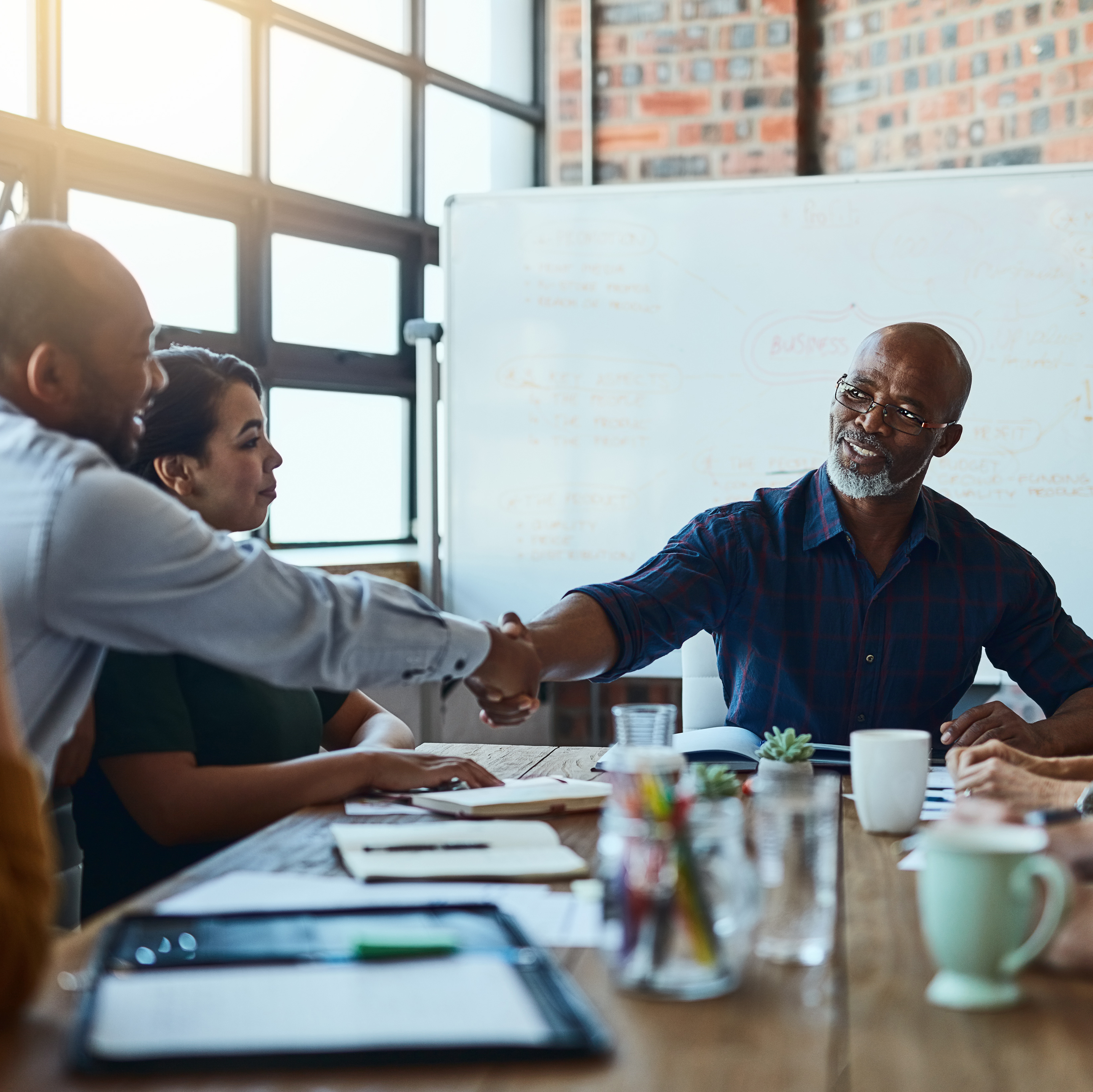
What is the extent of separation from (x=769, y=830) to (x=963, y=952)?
156 millimetres

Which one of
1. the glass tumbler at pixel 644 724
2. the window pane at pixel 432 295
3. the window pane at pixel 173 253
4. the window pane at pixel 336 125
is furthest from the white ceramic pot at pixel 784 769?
the window pane at pixel 432 295

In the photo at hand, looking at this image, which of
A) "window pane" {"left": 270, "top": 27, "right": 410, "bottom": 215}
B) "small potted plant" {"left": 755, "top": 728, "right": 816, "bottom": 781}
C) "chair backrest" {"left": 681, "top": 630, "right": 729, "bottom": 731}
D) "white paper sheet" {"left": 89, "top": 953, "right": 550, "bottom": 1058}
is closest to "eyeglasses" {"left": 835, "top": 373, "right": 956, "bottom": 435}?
"chair backrest" {"left": 681, "top": 630, "right": 729, "bottom": 731}

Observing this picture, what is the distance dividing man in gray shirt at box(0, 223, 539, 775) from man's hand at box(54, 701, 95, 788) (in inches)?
4.3

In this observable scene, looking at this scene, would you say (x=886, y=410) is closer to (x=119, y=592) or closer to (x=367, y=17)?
(x=119, y=592)

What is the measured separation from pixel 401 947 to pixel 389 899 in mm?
190

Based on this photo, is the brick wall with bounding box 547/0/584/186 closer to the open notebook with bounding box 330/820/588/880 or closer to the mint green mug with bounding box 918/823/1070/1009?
the open notebook with bounding box 330/820/588/880

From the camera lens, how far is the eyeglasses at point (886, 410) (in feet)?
6.86


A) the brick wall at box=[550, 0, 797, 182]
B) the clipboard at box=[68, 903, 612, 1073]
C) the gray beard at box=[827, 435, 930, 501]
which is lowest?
the clipboard at box=[68, 903, 612, 1073]

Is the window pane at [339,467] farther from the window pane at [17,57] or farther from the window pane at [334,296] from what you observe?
the window pane at [17,57]

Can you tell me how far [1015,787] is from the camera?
1385 mm

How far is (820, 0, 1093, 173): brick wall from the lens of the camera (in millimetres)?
3391

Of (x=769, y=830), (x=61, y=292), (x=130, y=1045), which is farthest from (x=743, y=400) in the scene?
(x=130, y=1045)

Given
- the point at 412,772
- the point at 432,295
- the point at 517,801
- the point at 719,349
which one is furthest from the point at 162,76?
the point at 517,801

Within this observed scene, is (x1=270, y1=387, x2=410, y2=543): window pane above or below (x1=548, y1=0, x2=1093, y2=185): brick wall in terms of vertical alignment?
below
